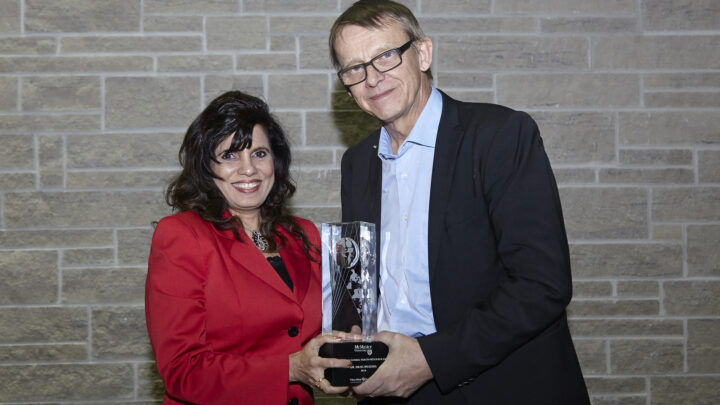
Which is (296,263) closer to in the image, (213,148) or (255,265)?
(255,265)

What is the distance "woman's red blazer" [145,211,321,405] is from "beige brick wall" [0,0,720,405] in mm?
999

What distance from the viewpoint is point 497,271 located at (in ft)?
5.03

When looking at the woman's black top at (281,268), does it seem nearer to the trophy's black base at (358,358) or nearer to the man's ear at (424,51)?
the trophy's black base at (358,358)

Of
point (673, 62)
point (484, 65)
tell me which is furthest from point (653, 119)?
point (484, 65)

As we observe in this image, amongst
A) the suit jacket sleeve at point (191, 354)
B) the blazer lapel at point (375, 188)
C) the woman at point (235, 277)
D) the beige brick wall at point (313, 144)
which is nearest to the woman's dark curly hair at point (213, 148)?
the woman at point (235, 277)

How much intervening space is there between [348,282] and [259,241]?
0.47 m

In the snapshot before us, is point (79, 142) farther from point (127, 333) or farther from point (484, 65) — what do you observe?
point (484, 65)

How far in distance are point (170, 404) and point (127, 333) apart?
1.05 m

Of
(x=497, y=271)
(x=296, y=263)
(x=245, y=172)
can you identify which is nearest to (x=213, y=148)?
(x=245, y=172)

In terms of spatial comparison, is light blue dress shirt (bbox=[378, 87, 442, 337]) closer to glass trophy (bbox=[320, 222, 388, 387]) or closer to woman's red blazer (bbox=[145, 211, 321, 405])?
glass trophy (bbox=[320, 222, 388, 387])

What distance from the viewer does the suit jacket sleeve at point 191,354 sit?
1.66 m

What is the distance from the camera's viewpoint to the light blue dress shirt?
5.26ft

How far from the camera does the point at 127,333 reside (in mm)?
2744

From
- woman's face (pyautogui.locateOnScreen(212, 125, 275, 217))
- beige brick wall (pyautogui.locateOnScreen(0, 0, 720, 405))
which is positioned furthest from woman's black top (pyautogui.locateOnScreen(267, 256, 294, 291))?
beige brick wall (pyautogui.locateOnScreen(0, 0, 720, 405))
